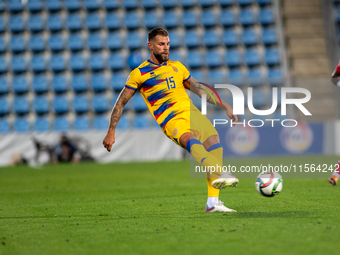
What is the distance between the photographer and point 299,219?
4.46 metres

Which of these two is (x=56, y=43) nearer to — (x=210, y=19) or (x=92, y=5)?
(x=92, y=5)

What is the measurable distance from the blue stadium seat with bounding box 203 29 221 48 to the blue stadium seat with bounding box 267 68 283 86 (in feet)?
9.48

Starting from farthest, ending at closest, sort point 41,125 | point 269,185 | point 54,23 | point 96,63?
point 54,23, point 96,63, point 41,125, point 269,185

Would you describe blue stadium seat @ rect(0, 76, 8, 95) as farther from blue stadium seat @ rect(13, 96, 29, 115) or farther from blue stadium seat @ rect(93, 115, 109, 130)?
blue stadium seat @ rect(93, 115, 109, 130)

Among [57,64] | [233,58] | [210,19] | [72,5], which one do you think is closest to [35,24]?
[72,5]

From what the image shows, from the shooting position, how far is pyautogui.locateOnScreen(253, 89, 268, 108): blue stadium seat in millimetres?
20500

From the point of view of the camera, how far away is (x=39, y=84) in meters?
21.8

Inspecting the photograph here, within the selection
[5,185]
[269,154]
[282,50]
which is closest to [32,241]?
[5,185]

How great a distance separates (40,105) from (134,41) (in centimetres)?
539

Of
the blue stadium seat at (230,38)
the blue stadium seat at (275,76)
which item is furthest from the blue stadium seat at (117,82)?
the blue stadium seat at (275,76)

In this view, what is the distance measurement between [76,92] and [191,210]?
1721cm

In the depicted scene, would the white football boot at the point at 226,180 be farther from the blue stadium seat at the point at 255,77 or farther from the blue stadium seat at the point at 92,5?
the blue stadium seat at the point at 92,5

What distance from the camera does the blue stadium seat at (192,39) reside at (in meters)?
22.3

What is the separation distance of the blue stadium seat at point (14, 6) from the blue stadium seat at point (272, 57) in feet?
40.6
